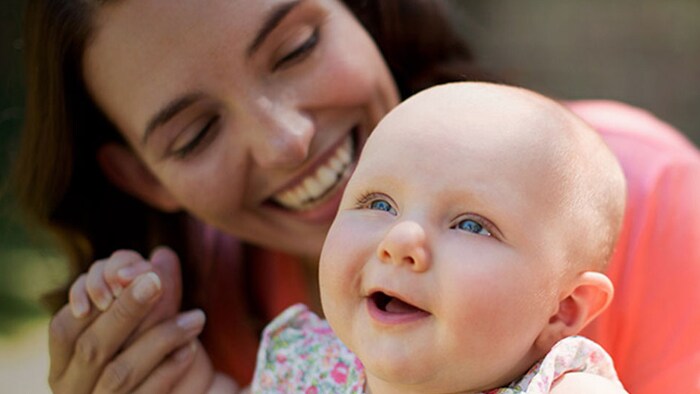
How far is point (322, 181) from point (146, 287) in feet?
1.12

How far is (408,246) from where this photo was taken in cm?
106

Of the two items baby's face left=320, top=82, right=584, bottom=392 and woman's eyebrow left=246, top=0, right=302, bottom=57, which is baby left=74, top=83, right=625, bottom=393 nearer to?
baby's face left=320, top=82, right=584, bottom=392

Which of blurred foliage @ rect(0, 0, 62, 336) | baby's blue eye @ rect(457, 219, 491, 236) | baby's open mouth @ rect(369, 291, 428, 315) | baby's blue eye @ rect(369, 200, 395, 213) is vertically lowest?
blurred foliage @ rect(0, 0, 62, 336)

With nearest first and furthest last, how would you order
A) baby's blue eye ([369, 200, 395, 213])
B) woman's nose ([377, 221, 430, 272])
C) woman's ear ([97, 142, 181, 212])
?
1. woman's nose ([377, 221, 430, 272])
2. baby's blue eye ([369, 200, 395, 213])
3. woman's ear ([97, 142, 181, 212])

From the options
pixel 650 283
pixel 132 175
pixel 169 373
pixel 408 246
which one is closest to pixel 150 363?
pixel 169 373

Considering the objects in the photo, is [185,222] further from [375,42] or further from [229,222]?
[375,42]

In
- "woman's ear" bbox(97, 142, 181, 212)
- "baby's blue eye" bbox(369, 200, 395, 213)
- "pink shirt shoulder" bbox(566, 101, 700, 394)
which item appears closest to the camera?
"baby's blue eye" bbox(369, 200, 395, 213)

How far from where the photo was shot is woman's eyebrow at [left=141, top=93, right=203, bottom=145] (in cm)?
154

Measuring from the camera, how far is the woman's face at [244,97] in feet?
4.99

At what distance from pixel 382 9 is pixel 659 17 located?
7.30 ft

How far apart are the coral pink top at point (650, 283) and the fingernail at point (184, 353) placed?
1.12 ft

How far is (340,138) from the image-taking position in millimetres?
1629

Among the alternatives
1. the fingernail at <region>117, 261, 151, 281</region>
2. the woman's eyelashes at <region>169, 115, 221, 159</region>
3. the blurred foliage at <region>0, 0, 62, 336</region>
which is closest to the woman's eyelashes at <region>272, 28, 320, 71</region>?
the woman's eyelashes at <region>169, 115, 221, 159</region>

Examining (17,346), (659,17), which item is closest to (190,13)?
(17,346)
